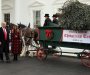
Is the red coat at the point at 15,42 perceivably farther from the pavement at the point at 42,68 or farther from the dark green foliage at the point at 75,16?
the dark green foliage at the point at 75,16

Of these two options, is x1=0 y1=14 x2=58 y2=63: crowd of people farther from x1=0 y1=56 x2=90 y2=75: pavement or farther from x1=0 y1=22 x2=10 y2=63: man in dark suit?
x1=0 y1=56 x2=90 y2=75: pavement

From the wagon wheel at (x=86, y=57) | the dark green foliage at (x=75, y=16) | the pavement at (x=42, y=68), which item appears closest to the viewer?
the pavement at (x=42, y=68)

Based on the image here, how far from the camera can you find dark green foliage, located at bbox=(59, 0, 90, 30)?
12.5 metres

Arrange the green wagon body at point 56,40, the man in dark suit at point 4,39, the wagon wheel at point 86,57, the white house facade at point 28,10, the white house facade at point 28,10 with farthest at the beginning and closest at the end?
the white house facade at point 28,10, the white house facade at point 28,10, the man in dark suit at point 4,39, the green wagon body at point 56,40, the wagon wheel at point 86,57

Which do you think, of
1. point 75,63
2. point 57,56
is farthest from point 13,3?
point 75,63

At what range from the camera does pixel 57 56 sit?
15656 mm

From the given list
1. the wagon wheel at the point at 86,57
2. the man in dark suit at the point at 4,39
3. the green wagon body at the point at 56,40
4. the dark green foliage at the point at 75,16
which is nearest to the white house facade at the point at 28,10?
the green wagon body at the point at 56,40

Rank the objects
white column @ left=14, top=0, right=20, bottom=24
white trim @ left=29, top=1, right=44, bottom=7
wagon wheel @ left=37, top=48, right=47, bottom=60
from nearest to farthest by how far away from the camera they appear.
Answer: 1. wagon wheel @ left=37, top=48, right=47, bottom=60
2. white trim @ left=29, top=1, right=44, bottom=7
3. white column @ left=14, top=0, right=20, bottom=24

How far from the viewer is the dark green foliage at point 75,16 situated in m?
12.5

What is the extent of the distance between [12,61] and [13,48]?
615 mm

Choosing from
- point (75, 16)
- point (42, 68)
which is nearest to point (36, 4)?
point (75, 16)

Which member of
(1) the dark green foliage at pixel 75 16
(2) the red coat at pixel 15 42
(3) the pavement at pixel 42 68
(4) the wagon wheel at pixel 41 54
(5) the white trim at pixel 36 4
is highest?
(5) the white trim at pixel 36 4

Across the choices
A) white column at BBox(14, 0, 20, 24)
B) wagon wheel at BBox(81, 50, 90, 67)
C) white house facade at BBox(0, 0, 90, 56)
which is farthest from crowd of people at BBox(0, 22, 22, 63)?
white column at BBox(14, 0, 20, 24)

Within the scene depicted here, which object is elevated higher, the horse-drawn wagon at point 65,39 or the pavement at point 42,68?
the horse-drawn wagon at point 65,39
